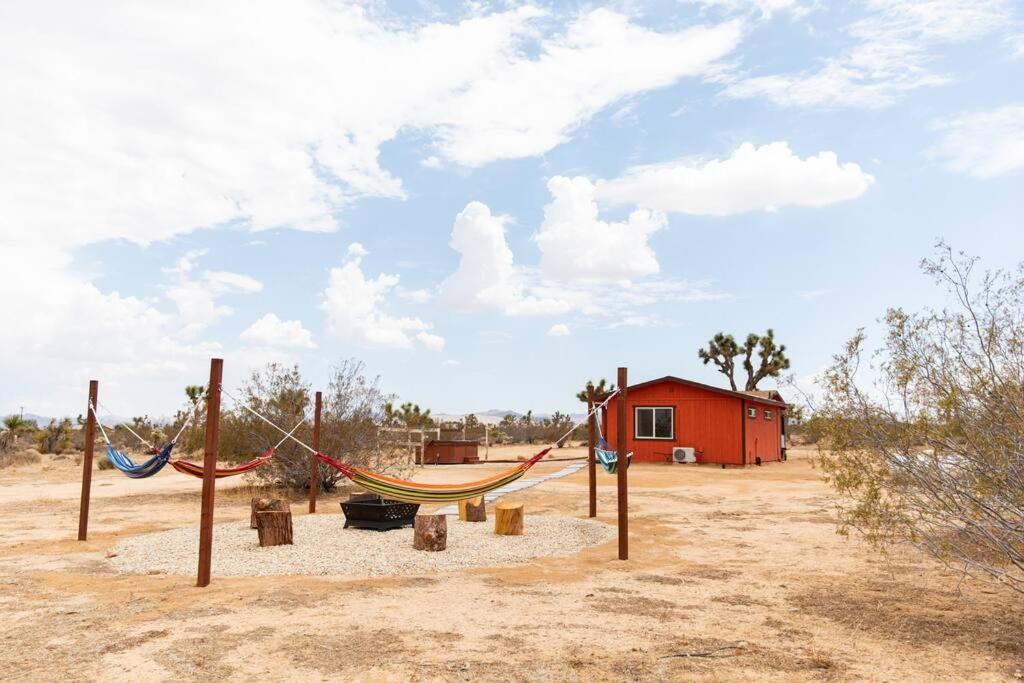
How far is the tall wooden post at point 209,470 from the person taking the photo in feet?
22.5

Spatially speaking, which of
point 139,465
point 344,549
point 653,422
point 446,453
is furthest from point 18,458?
point 653,422

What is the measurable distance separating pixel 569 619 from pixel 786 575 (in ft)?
9.60

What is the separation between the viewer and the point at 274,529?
8.91m

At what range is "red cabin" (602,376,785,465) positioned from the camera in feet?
75.8

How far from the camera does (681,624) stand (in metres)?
5.53

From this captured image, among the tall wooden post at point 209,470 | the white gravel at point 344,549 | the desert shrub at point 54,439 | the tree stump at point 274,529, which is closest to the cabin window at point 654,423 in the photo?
the white gravel at point 344,549

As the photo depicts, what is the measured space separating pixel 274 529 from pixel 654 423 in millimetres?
17523

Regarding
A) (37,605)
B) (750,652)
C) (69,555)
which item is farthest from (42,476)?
(750,652)

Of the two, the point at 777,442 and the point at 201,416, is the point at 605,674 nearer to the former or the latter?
the point at 201,416

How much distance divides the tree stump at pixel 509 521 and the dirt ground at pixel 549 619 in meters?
1.50

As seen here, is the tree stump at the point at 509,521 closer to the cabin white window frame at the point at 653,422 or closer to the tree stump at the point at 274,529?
the tree stump at the point at 274,529

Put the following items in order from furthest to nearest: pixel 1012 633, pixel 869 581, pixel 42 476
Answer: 1. pixel 42 476
2. pixel 869 581
3. pixel 1012 633

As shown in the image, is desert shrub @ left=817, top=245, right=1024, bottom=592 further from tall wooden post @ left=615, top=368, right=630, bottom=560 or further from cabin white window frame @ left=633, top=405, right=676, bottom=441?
cabin white window frame @ left=633, top=405, right=676, bottom=441

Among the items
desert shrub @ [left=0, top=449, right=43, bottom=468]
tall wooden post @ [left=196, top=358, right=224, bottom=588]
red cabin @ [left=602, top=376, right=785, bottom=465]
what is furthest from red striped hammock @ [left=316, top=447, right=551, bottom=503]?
desert shrub @ [left=0, top=449, right=43, bottom=468]
